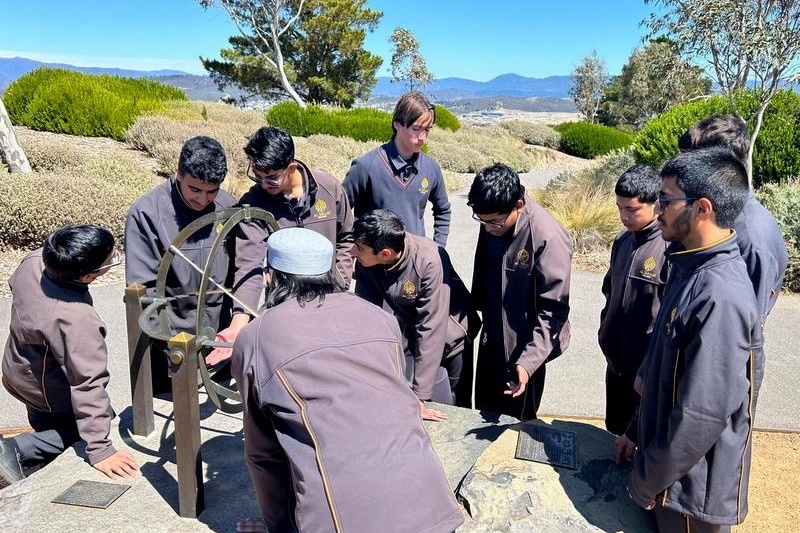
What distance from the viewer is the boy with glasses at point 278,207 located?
10.6 ft

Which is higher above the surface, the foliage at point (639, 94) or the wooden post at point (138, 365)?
the foliage at point (639, 94)

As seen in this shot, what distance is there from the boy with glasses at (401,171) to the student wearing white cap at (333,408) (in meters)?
2.15

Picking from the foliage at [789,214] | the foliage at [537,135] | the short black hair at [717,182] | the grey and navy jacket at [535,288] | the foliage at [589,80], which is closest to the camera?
the short black hair at [717,182]

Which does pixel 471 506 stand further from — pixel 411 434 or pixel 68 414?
pixel 68 414

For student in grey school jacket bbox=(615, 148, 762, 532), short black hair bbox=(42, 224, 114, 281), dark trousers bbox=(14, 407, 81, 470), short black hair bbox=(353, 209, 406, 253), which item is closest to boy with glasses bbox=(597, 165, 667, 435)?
student in grey school jacket bbox=(615, 148, 762, 532)

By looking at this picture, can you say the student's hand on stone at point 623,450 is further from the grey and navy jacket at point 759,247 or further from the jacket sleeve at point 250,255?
the jacket sleeve at point 250,255

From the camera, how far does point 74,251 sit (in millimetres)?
2686

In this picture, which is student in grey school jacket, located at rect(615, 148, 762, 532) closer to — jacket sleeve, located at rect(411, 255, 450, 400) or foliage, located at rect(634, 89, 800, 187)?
jacket sleeve, located at rect(411, 255, 450, 400)

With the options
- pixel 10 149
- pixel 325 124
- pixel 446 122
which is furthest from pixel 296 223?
pixel 446 122

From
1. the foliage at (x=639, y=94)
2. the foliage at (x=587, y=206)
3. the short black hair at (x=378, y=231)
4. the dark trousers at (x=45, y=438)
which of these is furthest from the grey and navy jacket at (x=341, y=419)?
the foliage at (x=639, y=94)

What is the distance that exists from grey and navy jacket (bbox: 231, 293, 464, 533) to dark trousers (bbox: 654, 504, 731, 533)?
2.58 feet

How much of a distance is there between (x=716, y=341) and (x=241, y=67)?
36427mm

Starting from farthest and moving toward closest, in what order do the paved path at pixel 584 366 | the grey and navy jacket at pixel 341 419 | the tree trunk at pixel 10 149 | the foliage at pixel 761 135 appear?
1. the foliage at pixel 761 135
2. the tree trunk at pixel 10 149
3. the paved path at pixel 584 366
4. the grey and navy jacket at pixel 341 419

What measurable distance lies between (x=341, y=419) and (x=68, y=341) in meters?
1.55
